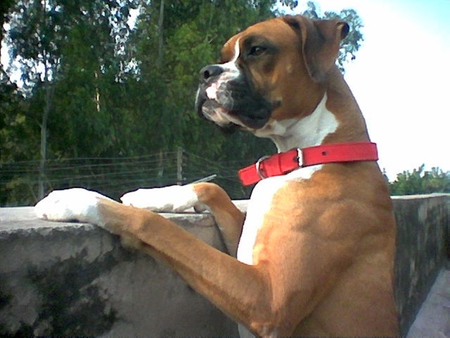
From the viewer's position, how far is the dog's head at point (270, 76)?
256 centimetres

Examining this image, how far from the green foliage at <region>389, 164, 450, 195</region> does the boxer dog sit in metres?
5.72

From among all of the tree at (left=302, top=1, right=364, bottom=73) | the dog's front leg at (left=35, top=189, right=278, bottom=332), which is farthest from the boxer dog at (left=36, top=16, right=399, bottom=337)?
the tree at (left=302, top=1, right=364, bottom=73)

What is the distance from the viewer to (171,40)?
2464 centimetres

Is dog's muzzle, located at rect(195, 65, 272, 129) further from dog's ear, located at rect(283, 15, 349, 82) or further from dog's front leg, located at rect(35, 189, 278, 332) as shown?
dog's front leg, located at rect(35, 189, 278, 332)

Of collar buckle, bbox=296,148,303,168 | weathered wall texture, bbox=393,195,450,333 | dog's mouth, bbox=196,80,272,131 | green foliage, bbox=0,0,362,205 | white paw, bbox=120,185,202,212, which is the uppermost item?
green foliage, bbox=0,0,362,205

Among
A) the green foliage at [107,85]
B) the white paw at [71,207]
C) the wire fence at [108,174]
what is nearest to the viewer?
the white paw at [71,207]

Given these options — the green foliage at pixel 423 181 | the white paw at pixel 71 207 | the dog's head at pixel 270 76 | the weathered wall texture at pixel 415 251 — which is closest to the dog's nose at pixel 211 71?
the dog's head at pixel 270 76

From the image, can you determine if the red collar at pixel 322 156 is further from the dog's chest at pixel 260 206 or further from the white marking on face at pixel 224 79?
the white marking on face at pixel 224 79

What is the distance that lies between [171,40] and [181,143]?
478 centimetres

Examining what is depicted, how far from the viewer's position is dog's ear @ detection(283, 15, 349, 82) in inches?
102

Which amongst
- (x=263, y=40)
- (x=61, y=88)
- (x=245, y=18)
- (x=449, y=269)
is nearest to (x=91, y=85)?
(x=61, y=88)

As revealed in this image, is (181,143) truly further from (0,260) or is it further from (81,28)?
(0,260)

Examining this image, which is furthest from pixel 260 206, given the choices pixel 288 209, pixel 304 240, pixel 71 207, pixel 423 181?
pixel 423 181

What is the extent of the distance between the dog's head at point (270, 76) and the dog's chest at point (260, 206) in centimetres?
36
